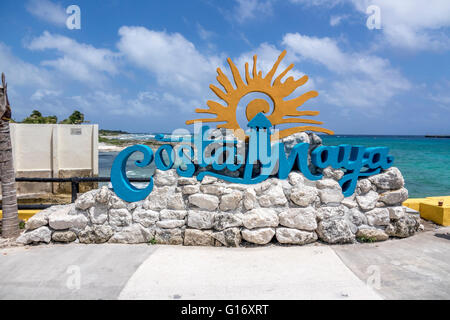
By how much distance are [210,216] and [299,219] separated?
144 centimetres

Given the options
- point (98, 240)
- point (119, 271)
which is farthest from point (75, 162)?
point (119, 271)

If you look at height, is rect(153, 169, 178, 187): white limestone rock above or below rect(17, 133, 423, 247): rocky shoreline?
above

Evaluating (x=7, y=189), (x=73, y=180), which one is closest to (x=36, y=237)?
(x=7, y=189)

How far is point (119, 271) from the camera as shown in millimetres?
3836

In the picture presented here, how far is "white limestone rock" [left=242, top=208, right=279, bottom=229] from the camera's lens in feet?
15.5

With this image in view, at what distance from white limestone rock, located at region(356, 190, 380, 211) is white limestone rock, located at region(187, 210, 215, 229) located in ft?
8.29

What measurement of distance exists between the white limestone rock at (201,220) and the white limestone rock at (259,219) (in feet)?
1.75

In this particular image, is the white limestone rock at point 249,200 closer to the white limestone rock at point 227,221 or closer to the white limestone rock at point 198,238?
the white limestone rock at point 227,221

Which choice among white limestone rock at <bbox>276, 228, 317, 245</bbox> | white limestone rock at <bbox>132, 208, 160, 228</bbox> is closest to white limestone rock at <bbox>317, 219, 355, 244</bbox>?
white limestone rock at <bbox>276, 228, 317, 245</bbox>
